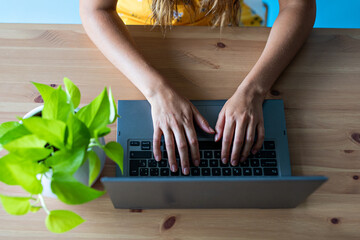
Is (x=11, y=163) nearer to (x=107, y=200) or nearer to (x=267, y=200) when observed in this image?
(x=107, y=200)

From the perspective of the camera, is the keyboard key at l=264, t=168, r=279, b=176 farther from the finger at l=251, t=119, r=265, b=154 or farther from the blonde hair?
the blonde hair

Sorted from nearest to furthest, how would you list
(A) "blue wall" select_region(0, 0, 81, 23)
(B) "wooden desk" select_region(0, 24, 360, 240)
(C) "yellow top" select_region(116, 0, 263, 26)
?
1. (B) "wooden desk" select_region(0, 24, 360, 240)
2. (C) "yellow top" select_region(116, 0, 263, 26)
3. (A) "blue wall" select_region(0, 0, 81, 23)

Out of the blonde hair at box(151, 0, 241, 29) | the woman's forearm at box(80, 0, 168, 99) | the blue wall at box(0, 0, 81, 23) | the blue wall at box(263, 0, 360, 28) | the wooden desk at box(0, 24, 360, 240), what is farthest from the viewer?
the blue wall at box(0, 0, 81, 23)

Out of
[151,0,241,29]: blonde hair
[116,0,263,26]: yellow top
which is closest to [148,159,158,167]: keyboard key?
[151,0,241,29]: blonde hair

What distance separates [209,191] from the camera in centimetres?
49

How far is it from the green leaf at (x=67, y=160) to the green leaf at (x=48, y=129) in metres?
0.02

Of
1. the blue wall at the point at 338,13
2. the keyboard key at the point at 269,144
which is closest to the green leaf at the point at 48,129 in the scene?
the keyboard key at the point at 269,144

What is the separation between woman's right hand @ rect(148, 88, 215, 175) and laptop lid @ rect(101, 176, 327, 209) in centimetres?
8

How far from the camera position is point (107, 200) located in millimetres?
604

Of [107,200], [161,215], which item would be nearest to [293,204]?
[161,215]

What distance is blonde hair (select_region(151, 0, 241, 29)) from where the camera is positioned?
0.82 metres

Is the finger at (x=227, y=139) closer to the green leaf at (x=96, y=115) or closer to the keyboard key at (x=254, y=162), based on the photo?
the keyboard key at (x=254, y=162)

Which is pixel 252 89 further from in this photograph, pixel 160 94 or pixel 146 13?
pixel 146 13

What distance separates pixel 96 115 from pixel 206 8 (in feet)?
2.13
